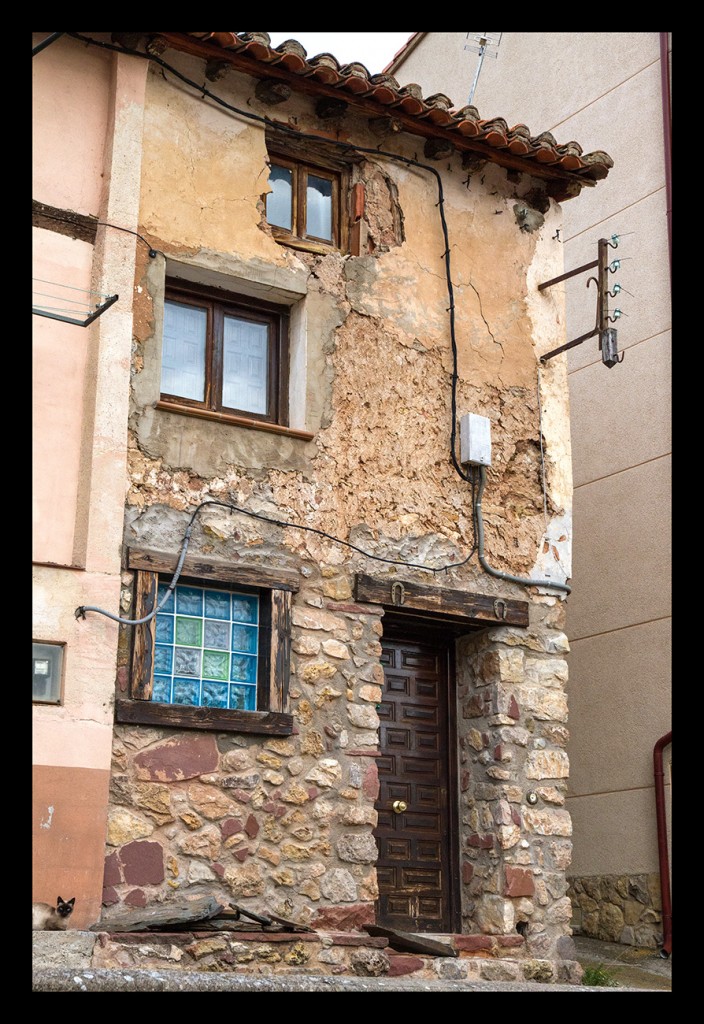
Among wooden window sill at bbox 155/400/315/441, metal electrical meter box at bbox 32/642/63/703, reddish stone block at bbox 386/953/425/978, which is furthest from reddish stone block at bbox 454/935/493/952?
wooden window sill at bbox 155/400/315/441

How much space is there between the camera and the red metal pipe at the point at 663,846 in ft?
31.9

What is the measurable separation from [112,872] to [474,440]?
3.97 metres

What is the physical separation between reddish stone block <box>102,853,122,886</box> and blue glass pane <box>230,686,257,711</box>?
1252 millimetres

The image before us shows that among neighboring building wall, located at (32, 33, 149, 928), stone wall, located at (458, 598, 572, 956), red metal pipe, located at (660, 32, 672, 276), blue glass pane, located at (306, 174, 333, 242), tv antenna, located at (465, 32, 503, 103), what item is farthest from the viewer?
tv antenna, located at (465, 32, 503, 103)

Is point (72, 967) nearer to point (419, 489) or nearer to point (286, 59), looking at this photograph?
point (419, 489)

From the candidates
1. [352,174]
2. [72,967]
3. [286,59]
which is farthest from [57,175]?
[72,967]

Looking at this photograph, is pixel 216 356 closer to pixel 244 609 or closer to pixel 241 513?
pixel 241 513

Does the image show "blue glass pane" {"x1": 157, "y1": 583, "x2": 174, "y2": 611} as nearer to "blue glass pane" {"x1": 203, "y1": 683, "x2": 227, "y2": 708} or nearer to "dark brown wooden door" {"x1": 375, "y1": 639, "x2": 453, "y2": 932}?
"blue glass pane" {"x1": 203, "y1": 683, "x2": 227, "y2": 708}

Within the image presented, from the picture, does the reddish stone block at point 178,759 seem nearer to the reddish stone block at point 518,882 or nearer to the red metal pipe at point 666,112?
the reddish stone block at point 518,882

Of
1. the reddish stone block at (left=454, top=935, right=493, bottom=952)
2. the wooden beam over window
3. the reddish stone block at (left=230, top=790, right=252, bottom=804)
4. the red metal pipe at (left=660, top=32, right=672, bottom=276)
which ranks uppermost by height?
the red metal pipe at (left=660, top=32, right=672, bottom=276)

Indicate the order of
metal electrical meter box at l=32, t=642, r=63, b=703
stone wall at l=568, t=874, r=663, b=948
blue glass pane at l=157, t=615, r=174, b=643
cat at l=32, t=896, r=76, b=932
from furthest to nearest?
1. stone wall at l=568, t=874, r=663, b=948
2. blue glass pane at l=157, t=615, r=174, b=643
3. metal electrical meter box at l=32, t=642, r=63, b=703
4. cat at l=32, t=896, r=76, b=932

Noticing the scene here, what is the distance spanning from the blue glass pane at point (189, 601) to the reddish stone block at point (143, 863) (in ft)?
4.85

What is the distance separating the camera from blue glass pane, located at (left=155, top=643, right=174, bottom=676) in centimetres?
775

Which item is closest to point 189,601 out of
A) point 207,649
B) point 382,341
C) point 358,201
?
point 207,649
